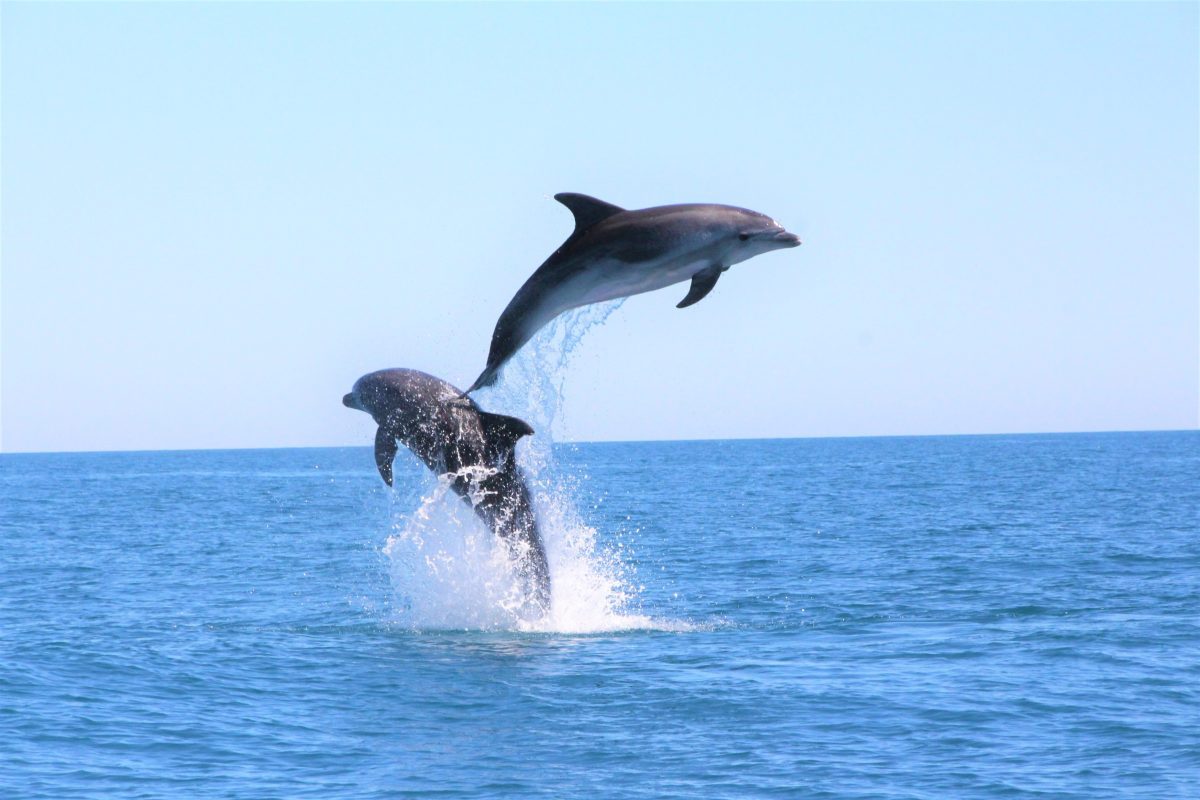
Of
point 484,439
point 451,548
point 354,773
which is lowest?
point 354,773

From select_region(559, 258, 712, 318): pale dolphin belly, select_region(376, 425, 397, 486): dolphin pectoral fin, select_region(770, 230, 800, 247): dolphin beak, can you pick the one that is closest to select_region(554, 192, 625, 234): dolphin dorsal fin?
select_region(559, 258, 712, 318): pale dolphin belly

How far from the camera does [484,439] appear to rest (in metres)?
18.2

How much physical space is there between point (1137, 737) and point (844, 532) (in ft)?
102

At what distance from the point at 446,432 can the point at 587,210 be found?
5.87 m

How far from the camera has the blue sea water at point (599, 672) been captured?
46.9ft

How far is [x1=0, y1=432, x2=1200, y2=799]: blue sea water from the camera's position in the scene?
14.3 meters

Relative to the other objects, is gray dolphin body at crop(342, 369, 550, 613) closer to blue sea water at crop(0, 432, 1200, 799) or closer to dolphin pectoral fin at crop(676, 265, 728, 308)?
blue sea water at crop(0, 432, 1200, 799)

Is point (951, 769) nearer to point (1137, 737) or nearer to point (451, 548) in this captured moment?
point (1137, 737)

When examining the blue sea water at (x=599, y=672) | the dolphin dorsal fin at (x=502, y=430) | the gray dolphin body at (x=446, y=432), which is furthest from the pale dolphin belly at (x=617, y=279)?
the dolphin dorsal fin at (x=502, y=430)

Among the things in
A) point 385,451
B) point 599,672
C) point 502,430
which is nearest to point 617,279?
point 502,430

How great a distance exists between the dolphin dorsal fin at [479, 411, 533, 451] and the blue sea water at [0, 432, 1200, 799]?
1.75m

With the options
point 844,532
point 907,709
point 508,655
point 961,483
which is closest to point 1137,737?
point 907,709

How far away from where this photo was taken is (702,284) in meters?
12.6

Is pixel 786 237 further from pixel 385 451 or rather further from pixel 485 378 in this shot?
pixel 385 451
